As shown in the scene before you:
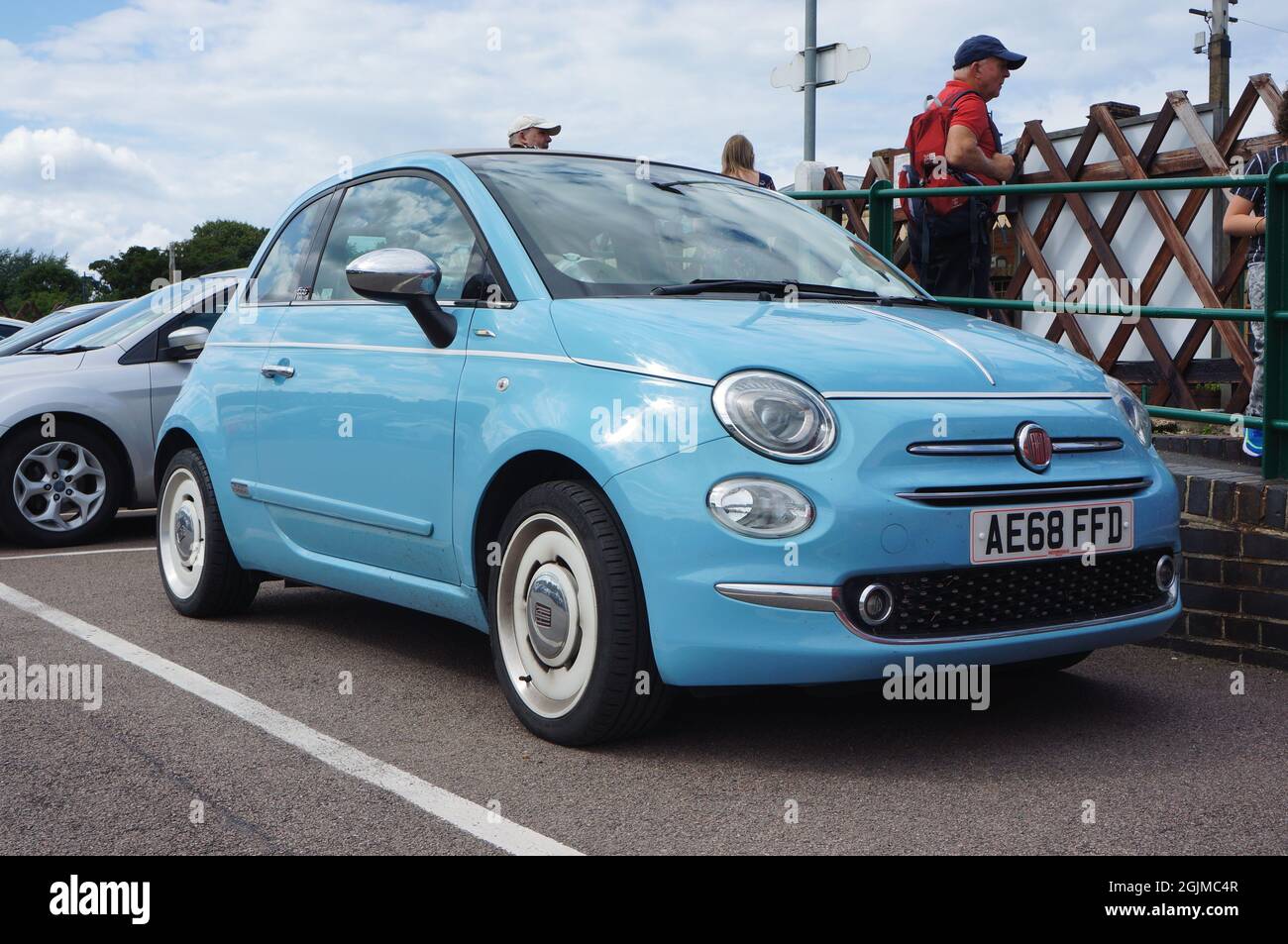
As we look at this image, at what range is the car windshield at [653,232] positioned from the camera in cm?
438

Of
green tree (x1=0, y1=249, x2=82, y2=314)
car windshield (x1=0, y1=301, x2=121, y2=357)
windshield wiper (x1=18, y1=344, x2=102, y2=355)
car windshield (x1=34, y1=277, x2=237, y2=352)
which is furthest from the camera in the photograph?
green tree (x1=0, y1=249, x2=82, y2=314)

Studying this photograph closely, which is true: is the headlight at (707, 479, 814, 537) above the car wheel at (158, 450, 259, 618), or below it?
above

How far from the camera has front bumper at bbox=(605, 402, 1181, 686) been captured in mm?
3527

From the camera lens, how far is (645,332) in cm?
388

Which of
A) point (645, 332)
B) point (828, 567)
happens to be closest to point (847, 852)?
point (828, 567)

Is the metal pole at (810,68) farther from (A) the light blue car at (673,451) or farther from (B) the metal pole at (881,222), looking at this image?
(A) the light blue car at (673,451)

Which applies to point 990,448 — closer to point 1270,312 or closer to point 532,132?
point 1270,312

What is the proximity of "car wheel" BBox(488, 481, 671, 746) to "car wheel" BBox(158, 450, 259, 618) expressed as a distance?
77.9 inches

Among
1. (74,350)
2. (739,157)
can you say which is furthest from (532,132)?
(74,350)

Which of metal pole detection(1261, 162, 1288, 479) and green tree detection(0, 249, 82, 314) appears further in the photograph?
green tree detection(0, 249, 82, 314)

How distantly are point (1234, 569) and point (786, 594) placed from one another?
7.83ft

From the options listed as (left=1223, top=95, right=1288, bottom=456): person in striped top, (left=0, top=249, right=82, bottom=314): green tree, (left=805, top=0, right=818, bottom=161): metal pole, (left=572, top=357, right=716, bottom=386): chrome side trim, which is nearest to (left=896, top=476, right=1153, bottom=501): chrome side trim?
(left=572, top=357, right=716, bottom=386): chrome side trim

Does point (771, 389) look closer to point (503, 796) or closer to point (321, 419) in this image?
point (503, 796)

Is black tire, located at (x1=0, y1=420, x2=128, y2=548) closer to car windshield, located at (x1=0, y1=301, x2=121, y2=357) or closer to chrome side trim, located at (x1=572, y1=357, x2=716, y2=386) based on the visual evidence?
car windshield, located at (x1=0, y1=301, x2=121, y2=357)
